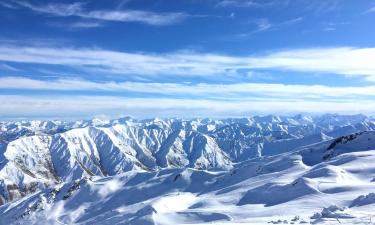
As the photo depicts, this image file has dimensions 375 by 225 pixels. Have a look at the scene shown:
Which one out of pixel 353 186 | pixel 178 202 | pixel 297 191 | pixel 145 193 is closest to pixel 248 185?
pixel 178 202

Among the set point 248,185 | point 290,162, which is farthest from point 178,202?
point 290,162

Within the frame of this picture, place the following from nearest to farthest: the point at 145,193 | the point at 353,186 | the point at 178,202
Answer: the point at 353,186
the point at 178,202
the point at 145,193

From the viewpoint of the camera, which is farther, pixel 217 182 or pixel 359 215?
pixel 217 182

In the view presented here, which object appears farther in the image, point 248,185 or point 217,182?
point 217,182

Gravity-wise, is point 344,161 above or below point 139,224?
above

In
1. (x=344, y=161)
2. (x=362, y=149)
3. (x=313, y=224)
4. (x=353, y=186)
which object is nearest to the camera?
(x=313, y=224)

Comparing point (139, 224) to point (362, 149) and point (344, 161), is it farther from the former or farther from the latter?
point (362, 149)

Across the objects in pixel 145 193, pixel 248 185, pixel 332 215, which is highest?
pixel 332 215

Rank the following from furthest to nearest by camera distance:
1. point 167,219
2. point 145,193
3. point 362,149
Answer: point 145,193
point 362,149
point 167,219

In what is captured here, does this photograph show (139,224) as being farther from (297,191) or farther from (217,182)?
(217,182)
